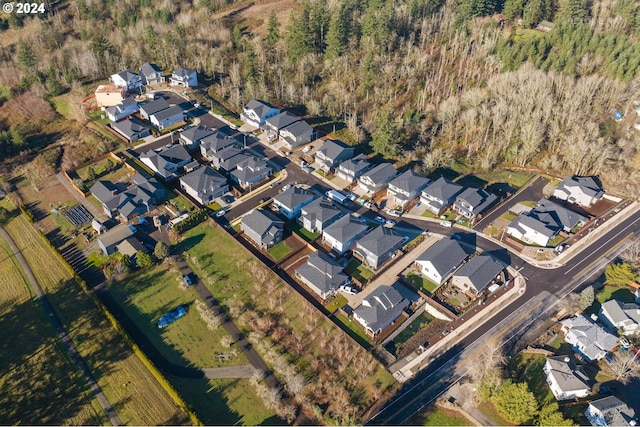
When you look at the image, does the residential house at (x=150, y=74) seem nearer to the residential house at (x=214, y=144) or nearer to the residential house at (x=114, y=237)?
the residential house at (x=214, y=144)

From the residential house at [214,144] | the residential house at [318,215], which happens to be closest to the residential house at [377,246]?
the residential house at [318,215]

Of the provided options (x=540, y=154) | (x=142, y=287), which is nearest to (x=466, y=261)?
(x=540, y=154)

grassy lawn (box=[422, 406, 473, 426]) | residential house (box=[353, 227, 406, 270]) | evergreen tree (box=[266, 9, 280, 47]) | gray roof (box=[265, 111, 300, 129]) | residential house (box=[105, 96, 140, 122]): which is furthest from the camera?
evergreen tree (box=[266, 9, 280, 47])

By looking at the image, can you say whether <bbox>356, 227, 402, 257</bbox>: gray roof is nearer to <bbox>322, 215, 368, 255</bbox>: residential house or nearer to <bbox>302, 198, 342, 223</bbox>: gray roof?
<bbox>322, 215, 368, 255</bbox>: residential house

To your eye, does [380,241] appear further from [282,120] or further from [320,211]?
[282,120]

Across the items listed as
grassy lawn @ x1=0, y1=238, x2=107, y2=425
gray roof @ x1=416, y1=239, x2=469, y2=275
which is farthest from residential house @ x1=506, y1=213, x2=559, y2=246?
grassy lawn @ x1=0, y1=238, x2=107, y2=425
